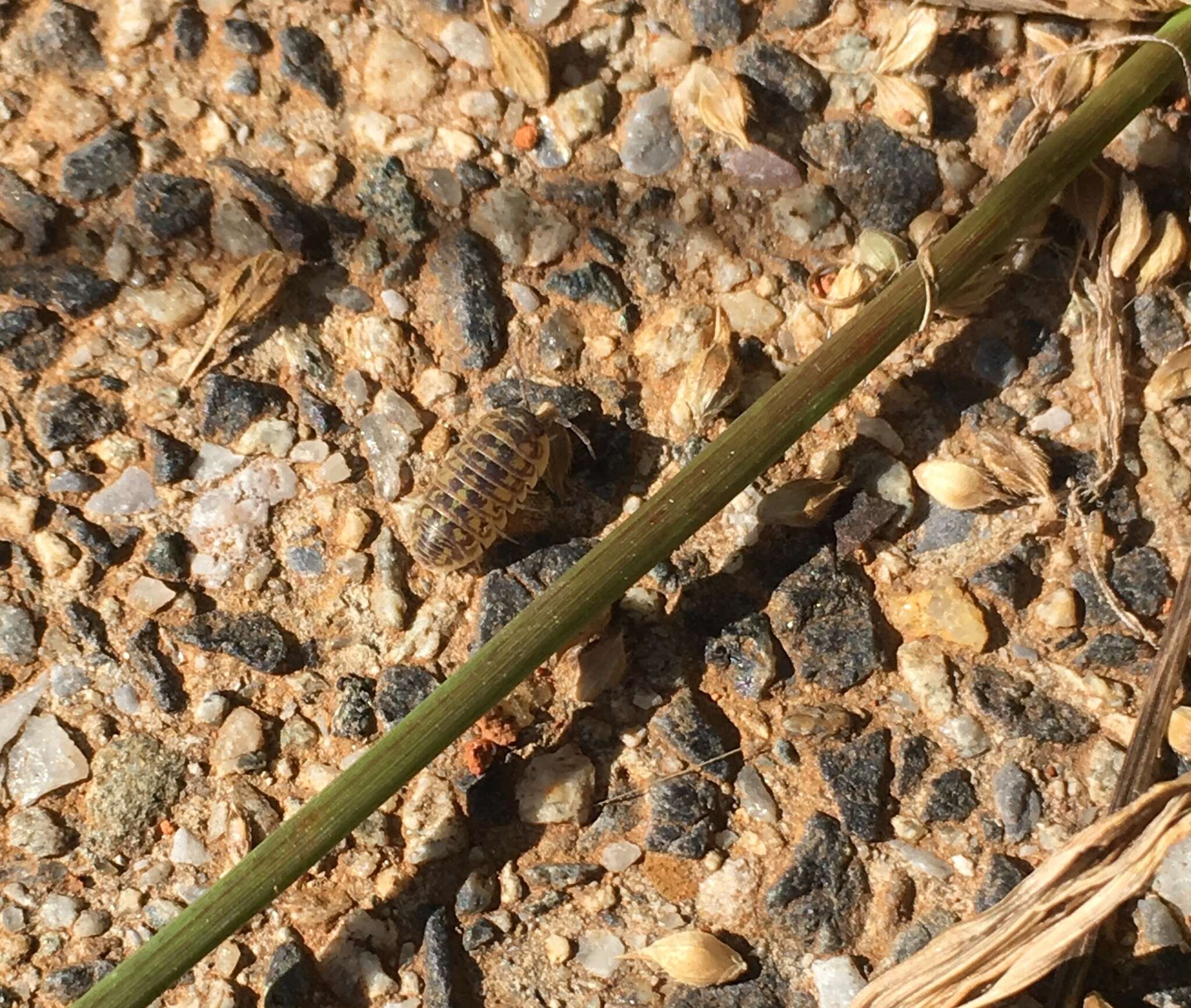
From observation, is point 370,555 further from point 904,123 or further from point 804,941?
point 904,123

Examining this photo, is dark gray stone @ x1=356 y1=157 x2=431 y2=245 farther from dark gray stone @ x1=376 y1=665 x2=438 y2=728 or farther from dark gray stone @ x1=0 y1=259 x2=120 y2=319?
dark gray stone @ x1=376 y1=665 x2=438 y2=728

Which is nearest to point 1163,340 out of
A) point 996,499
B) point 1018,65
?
point 996,499

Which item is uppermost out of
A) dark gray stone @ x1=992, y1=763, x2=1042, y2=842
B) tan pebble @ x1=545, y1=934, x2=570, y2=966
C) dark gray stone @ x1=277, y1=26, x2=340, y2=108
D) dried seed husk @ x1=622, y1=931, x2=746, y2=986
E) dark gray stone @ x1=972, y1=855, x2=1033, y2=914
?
dark gray stone @ x1=277, y1=26, x2=340, y2=108

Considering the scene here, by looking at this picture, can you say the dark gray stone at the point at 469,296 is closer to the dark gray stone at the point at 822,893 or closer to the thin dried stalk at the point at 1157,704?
the dark gray stone at the point at 822,893

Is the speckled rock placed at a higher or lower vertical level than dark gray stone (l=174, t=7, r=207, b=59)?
lower

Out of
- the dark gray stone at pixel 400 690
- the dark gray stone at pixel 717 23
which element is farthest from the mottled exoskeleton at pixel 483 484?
the dark gray stone at pixel 717 23

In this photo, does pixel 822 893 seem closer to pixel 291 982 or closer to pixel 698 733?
pixel 698 733

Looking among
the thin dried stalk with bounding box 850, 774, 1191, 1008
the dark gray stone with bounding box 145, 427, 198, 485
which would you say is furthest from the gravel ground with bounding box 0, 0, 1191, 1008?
the thin dried stalk with bounding box 850, 774, 1191, 1008
